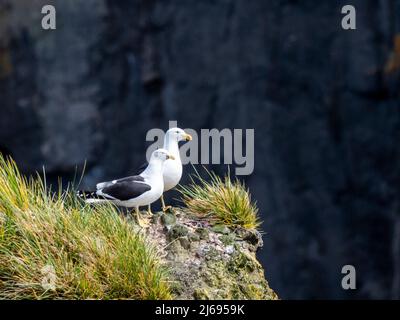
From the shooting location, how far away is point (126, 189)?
31.3 ft

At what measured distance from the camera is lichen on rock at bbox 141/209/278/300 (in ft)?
30.5

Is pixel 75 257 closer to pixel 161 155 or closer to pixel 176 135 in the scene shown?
pixel 161 155

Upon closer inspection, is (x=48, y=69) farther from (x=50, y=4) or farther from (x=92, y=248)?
(x=92, y=248)

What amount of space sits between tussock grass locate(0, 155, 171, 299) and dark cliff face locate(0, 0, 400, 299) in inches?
668

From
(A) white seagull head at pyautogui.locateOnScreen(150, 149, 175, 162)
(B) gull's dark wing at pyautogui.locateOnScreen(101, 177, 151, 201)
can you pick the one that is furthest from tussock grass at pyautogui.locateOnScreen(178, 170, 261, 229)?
(B) gull's dark wing at pyautogui.locateOnScreen(101, 177, 151, 201)

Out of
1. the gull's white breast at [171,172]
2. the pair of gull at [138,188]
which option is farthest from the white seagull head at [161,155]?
the gull's white breast at [171,172]

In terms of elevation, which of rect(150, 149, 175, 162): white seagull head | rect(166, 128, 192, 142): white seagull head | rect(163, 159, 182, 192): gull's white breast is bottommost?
rect(163, 159, 182, 192): gull's white breast

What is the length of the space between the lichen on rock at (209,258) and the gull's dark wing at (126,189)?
0.46m

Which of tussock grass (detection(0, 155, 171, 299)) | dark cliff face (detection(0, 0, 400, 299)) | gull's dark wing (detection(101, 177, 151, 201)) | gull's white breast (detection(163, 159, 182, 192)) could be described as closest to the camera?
tussock grass (detection(0, 155, 171, 299))

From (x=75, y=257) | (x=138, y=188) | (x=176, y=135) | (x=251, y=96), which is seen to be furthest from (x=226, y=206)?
(x=251, y=96)

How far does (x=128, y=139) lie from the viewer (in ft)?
91.5

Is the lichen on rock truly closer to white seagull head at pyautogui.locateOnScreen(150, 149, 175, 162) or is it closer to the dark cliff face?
white seagull head at pyautogui.locateOnScreen(150, 149, 175, 162)

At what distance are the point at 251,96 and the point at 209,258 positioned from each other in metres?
17.6

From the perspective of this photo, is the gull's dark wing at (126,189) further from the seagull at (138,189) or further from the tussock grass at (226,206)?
the tussock grass at (226,206)
